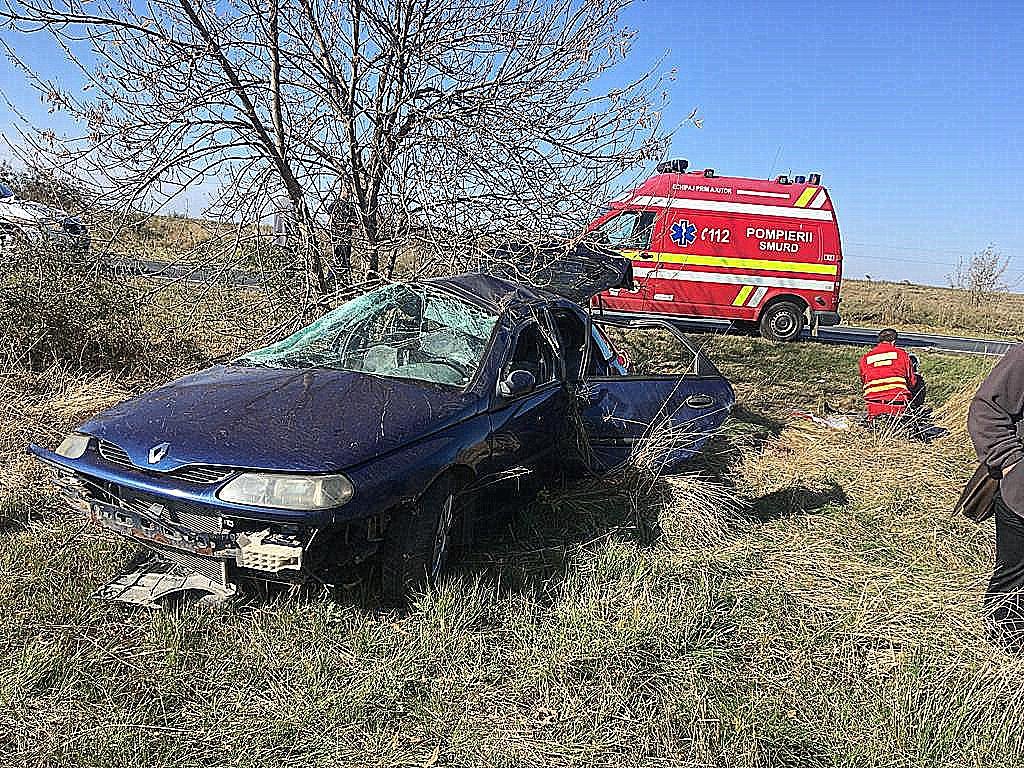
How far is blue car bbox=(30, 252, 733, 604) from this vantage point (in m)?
3.30

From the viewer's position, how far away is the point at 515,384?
4.48 metres

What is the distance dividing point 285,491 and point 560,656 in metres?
1.32

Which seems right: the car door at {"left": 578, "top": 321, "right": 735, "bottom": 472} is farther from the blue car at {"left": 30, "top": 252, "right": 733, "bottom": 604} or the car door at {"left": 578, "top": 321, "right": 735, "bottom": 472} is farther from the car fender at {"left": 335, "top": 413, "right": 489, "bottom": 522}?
the car fender at {"left": 335, "top": 413, "right": 489, "bottom": 522}

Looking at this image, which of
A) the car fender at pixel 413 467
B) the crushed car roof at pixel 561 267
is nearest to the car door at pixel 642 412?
the crushed car roof at pixel 561 267

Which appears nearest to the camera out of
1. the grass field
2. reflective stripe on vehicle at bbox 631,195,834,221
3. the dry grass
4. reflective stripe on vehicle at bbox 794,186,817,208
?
the grass field

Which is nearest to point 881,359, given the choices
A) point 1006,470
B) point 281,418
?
point 1006,470

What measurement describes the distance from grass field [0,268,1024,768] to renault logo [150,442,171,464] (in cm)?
67

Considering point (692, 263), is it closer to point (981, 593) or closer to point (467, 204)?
point (467, 204)

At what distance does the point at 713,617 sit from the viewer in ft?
12.9

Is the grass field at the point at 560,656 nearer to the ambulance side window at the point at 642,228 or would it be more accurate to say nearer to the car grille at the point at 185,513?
the car grille at the point at 185,513

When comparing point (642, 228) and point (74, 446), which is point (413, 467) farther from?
point (642, 228)

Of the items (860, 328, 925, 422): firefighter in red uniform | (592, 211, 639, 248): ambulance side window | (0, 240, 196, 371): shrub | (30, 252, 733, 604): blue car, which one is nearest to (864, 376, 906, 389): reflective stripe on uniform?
(860, 328, 925, 422): firefighter in red uniform

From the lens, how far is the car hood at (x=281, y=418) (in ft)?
11.2

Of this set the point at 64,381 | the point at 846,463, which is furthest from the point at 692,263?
the point at 64,381
